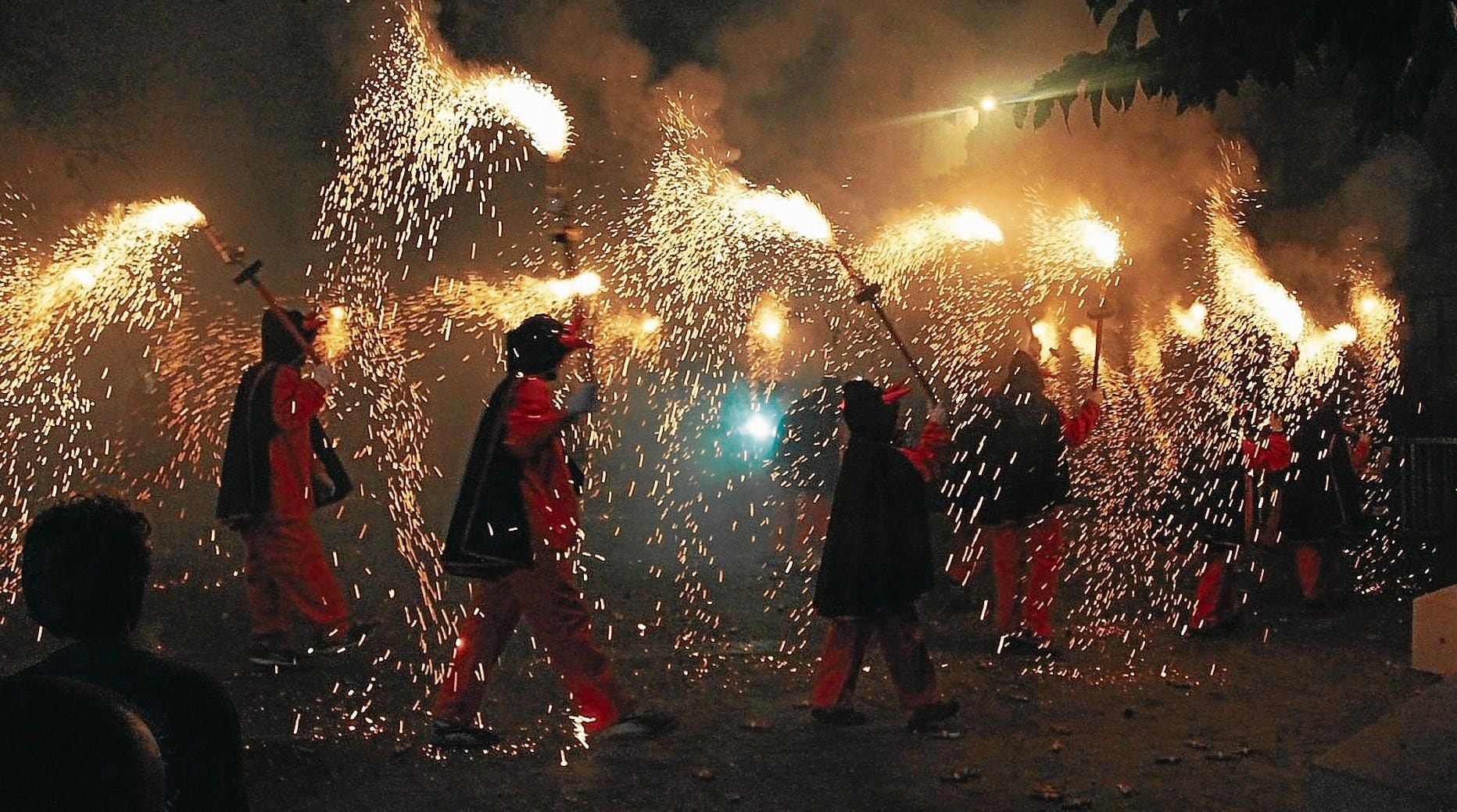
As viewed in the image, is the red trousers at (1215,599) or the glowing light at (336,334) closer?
the red trousers at (1215,599)

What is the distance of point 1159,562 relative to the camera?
35.0 feet

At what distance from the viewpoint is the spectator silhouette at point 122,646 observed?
182 cm

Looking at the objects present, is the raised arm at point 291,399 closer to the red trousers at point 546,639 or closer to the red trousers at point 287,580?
the red trousers at point 287,580

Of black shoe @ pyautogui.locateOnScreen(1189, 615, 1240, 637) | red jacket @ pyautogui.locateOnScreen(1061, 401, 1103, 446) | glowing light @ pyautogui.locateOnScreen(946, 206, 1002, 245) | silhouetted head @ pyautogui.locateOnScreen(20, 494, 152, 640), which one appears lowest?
silhouetted head @ pyautogui.locateOnScreen(20, 494, 152, 640)

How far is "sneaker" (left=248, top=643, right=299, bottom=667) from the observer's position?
6.49 m

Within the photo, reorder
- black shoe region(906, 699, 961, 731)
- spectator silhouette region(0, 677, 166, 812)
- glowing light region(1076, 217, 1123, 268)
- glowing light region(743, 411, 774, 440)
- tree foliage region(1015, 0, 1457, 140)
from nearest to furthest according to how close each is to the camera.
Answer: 1. spectator silhouette region(0, 677, 166, 812)
2. tree foliage region(1015, 0, 1457, 140)
3. black shoe region(906, 699, 961, 731)
4. glowing light region(1076, 217, 1123, 268)
5. glowing light region(743, 411, 774, 440)

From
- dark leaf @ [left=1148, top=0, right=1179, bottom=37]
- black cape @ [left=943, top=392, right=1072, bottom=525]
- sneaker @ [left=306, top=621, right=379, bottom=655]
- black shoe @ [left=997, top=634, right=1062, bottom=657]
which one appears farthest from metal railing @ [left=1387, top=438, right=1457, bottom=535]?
sneaker @ [left=306, top=621, right=379, bottom=655]

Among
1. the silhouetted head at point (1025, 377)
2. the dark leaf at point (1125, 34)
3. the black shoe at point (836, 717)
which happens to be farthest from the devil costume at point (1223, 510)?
the dark leaf at point (1125, 34)

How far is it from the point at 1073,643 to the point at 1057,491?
81cm

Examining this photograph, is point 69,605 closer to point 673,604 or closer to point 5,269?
point 673,604

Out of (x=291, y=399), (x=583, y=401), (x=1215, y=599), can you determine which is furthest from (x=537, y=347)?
(x=1215, y=599)

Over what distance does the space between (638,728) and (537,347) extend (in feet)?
4.89

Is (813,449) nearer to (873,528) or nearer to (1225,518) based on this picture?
(1225,518)

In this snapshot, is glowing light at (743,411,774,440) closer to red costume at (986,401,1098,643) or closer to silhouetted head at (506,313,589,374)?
red costume at (986,401,1098,643)
